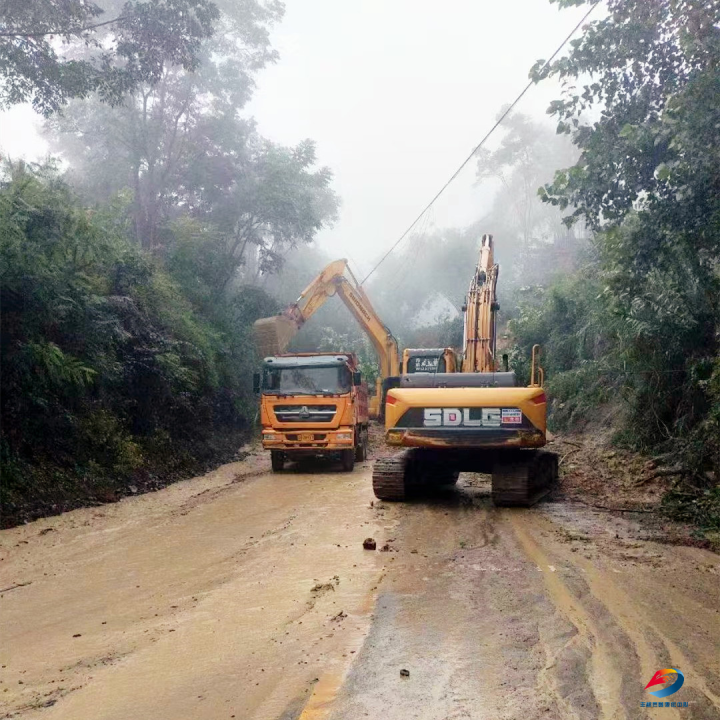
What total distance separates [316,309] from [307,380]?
5.35m

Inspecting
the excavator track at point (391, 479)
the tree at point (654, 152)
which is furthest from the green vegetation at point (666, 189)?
the excavator track at point (391, 479)

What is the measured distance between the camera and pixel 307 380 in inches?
639

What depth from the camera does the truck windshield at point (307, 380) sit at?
1617 centimetres

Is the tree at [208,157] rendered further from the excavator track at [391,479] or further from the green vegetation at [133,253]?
the excavator track at [391,479]

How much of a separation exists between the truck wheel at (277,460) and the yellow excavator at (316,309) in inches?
178

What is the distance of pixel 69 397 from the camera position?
12.6m

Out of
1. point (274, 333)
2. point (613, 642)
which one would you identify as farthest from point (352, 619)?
point (274, 333)

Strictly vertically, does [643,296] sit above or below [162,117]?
below

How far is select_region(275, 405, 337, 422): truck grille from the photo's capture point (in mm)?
15875

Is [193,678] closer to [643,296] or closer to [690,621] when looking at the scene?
[690,621]

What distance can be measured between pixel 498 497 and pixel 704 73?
6.27m

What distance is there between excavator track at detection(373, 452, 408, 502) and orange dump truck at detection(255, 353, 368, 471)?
4.39m

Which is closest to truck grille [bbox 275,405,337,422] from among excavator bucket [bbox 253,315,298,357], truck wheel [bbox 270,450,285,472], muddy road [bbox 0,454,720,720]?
truck wheel [bbox 270,450,285,472]

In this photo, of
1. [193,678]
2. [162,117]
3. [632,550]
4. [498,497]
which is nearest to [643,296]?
[498,497]
